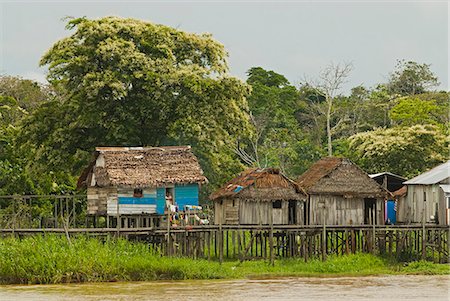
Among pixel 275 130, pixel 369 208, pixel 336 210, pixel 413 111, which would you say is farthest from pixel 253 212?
pixel 275 130

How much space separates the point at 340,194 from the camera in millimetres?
38438

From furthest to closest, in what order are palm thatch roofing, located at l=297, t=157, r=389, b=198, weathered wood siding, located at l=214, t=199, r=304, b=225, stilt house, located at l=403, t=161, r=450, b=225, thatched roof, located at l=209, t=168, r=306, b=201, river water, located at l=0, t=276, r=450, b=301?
stilt house, located at l=403, t=161, r=450, b=225, palm thatch roofing, located at l=297, t=157, r=389, b=198, weathered wood siding, located at l=214, t=199, r=304, b=225, thatched roof, located at l=209, t=168, r=306, b=201, river water, located at l=0, t=276, r=450, b=301

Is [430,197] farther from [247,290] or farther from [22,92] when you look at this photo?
[22,92]

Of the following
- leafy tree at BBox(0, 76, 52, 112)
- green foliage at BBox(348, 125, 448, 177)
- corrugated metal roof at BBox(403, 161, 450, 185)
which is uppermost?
leafy tree at BBox(0, 76, 52, 112)

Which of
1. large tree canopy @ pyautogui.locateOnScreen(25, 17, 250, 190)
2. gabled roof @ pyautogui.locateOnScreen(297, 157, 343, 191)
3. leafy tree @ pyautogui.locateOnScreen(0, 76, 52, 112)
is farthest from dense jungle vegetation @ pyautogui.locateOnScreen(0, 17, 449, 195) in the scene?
leafy tree @ pyautogui.locateOnScreen(0, 76, 52, 112)

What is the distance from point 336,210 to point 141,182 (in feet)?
25.1

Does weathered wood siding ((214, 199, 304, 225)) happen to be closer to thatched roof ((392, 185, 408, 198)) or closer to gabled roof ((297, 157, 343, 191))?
gabled roof ((297, 157, 343, 191))

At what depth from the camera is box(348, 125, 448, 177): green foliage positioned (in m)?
47.1

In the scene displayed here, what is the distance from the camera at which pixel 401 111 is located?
179 ft

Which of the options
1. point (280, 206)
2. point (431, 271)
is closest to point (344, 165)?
point (280, 206)

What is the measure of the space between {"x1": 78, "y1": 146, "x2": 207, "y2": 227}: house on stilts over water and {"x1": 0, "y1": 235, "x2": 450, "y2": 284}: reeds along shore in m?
2.38

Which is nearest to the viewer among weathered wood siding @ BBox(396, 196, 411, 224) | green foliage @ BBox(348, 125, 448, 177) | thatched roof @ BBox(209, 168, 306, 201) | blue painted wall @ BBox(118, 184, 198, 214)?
blue painted wall @ BBox(118, 184, 198, 214)

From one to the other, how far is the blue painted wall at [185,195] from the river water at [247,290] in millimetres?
5165

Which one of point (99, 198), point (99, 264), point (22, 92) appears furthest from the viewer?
point (22, 92)
